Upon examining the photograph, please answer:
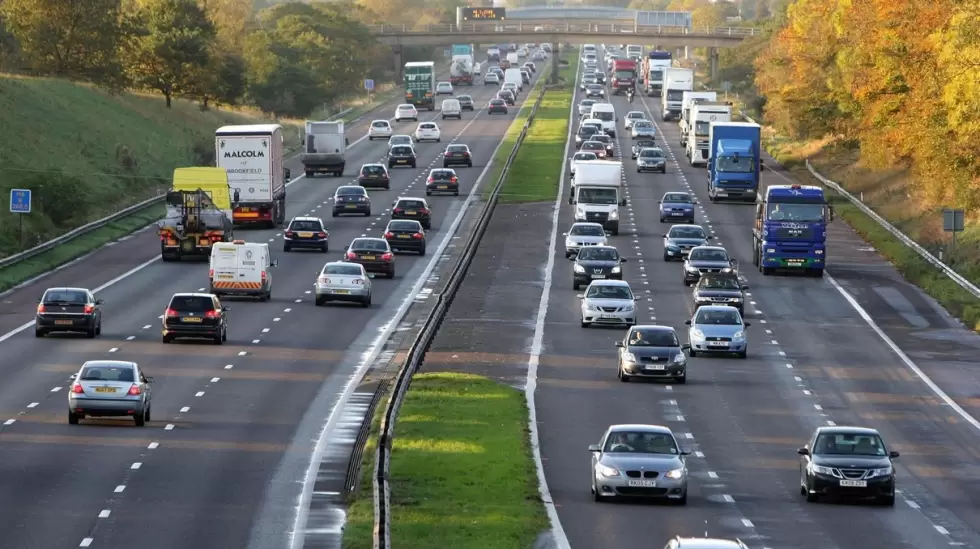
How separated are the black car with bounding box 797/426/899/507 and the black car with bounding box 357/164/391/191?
A: 6467cm

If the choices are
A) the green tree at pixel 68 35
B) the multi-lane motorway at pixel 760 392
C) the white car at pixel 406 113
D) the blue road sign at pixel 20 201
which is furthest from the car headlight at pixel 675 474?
the white car at pixel 406 113

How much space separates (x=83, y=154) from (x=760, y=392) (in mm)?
57039

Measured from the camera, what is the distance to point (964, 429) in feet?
138

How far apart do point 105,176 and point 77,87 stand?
1881cm

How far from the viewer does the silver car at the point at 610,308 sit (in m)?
57.2

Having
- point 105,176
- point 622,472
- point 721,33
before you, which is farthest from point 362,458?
point 721,33

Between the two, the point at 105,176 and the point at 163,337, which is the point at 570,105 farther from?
the point at 163,337

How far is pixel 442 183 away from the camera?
308 ft

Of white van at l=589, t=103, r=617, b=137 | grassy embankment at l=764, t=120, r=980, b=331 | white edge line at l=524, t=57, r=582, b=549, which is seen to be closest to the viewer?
white edge line at l=524, t=57, r=582, b=549

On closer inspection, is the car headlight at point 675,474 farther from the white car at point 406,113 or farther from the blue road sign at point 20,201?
the white car at point 406,113

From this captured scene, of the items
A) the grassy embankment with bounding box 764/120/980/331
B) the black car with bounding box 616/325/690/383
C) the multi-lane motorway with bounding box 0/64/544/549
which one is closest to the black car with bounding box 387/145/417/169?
the grassy embankment with bounding box 764/120/980/331

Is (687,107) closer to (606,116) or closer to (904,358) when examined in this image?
(606,116)

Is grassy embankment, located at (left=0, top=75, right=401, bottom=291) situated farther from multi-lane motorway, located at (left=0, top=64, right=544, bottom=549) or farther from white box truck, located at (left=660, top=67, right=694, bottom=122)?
white box truck, located at (left=660, top=67, right=694, bottom=122)

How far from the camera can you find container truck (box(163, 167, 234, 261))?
68.4 metres
